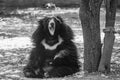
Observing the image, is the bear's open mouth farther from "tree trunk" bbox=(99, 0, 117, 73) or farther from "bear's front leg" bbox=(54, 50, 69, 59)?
"tree trunk" bbox=(99, 0, 117, 73)

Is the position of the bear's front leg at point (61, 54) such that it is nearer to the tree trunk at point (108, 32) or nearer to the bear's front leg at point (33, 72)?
the bear's front leg at point (33, 72)

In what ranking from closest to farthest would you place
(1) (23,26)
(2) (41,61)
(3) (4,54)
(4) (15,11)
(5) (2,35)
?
(2) (41,61) → (3) (4,54) → (5) (2,35) → (1) (23,26) → (4) (15,11)

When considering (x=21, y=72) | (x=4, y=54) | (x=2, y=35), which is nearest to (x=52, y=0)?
(x=2, y=35)

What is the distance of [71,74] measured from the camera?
6.07 m

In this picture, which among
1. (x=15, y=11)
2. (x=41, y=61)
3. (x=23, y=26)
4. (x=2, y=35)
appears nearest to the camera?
(x=41, y=61)

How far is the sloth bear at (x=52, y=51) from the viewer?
19.9ft

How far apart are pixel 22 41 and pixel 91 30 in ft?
15.5

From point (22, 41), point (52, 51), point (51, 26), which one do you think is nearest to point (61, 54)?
point (52, 51)

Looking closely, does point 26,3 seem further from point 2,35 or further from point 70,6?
point 2,35

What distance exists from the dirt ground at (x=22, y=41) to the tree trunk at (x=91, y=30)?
9.3 inches

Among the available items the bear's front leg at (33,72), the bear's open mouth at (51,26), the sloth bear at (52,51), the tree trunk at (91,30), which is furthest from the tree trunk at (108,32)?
the bear's front leg at (33,72)

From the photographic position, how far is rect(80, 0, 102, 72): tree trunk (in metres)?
5.78

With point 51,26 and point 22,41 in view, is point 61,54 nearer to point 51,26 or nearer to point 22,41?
point 51,26

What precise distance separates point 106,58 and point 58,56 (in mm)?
771
